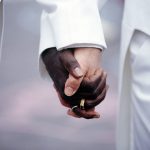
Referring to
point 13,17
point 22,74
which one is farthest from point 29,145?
point 13,17

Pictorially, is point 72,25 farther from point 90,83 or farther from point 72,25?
point 90,83

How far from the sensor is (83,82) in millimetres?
503

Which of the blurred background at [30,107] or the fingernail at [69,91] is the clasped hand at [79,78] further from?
the blurred background at [30,107]

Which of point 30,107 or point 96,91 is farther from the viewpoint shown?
point 30,107

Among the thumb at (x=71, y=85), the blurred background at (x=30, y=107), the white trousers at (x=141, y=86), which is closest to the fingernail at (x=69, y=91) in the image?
the thumb at (x=71, y=85)

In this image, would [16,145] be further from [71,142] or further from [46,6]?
[46,6]

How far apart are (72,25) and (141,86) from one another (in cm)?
16

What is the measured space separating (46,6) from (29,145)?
361mm

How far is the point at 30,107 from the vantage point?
2.59 feet

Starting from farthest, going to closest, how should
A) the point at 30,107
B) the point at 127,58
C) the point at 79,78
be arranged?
the point at 30,107
the point at 127,58
the point at 79,78

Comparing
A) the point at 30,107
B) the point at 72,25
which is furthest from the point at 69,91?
the point at 30,107

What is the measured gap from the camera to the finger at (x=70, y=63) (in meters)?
0.50

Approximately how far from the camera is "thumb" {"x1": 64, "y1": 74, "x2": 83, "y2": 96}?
1.63ft

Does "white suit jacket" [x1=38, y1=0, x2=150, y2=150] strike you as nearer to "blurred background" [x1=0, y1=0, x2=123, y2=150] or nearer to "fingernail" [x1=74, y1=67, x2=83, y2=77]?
"fingernail" [x1=74, y1=67, x2=83, y2=77]
